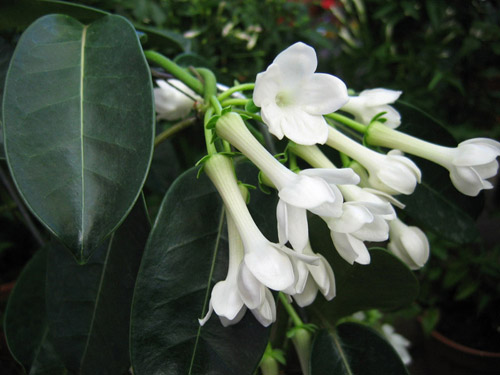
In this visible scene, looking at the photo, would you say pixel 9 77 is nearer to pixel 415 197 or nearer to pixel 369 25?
pixel 415 197

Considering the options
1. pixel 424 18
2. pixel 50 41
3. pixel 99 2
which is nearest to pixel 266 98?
pixel 50 41

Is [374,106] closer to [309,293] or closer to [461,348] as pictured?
[309,293]

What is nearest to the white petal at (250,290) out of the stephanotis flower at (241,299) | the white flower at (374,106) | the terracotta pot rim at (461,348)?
the stephanotis flower at (241,299)

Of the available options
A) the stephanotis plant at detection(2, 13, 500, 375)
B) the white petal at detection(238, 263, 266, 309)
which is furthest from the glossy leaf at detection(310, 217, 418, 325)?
the white petal at detection(238, 263, 266, 309)

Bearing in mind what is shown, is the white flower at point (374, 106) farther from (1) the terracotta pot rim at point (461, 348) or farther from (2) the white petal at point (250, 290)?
(1) the terracotta pot rim at point (461, 348)

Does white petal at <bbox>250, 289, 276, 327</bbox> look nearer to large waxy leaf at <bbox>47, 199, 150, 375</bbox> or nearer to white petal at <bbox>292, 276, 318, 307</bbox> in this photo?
white petal at <bbox>292, 276, 318, 307</bbox>
